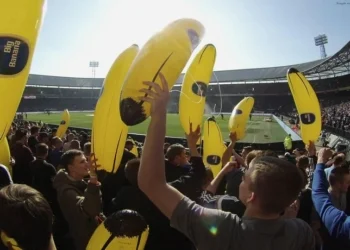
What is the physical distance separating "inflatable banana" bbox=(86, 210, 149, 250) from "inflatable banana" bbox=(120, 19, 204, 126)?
2.19 feet

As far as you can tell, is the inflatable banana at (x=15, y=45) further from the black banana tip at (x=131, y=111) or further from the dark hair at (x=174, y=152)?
the dark hair at (x=174, y=152)

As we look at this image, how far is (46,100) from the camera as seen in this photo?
71188mm

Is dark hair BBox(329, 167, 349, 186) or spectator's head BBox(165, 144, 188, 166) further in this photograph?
spectator's head BBox(165, 144, 188, 166)

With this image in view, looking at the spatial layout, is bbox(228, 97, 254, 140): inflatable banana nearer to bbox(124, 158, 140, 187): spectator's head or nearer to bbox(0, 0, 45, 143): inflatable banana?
bbox(124, 158, 140, 187): spectator's head

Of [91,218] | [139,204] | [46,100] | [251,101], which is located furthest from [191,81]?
[46,100]

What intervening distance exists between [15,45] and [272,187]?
2.08 m

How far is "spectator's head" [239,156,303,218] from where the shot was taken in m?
1.48

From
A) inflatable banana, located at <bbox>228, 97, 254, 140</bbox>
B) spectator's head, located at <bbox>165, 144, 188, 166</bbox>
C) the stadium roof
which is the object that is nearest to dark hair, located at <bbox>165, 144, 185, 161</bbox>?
spectator's head, located at <bbox>165, 144, 188, 166</bbox>

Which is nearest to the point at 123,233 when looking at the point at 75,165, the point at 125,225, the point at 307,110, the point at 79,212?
the point at 125,225

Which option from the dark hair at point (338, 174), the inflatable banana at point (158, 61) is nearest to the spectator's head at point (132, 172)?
the inflatable banana at point (158, 61)

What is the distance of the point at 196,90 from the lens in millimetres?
4621

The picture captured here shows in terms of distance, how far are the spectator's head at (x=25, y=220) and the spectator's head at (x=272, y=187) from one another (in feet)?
3.05

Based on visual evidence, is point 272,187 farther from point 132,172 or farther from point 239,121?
point 239,121

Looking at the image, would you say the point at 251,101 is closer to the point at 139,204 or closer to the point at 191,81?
the point at 191,81
